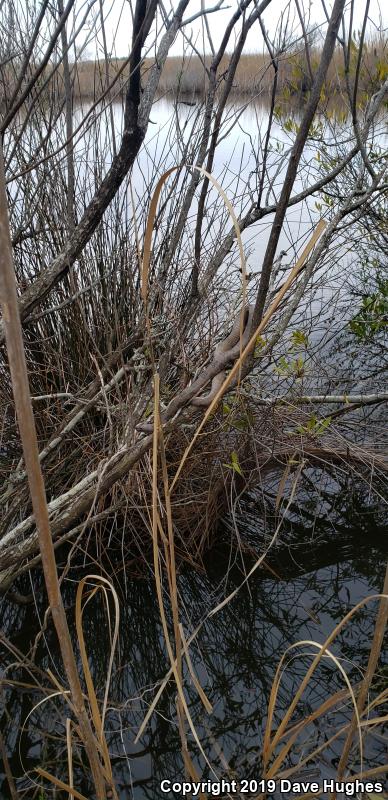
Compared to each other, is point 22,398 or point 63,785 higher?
point 22,398

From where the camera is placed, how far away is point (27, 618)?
82.6 inches

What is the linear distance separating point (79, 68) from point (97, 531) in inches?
67.8

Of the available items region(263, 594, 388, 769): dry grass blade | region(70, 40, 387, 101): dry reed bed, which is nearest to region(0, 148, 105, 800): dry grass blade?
region(263, 594, 388, 769): dry grass blade

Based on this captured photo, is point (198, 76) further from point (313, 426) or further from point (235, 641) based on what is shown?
point (235, 641)

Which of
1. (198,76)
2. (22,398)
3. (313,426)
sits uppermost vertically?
(198,76)

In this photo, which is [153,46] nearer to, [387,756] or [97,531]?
[97,531]

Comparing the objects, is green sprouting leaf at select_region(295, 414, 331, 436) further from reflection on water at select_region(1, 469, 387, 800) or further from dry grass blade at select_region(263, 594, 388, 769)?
dry grass blade at select_region(263, 594, 388, 769)

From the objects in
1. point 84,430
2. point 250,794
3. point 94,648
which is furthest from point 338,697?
point 84,430

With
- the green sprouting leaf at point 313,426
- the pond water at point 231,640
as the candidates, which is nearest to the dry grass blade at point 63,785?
the pond water at point 231,640

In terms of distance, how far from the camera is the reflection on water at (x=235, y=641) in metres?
1.59

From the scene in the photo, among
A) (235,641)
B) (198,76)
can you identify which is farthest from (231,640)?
(198,76)

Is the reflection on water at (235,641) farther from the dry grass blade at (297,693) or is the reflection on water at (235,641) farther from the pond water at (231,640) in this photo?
the dry grass blade at (297,693)

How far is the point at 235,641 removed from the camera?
1994mm

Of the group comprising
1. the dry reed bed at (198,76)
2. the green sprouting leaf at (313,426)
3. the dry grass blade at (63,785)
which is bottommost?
the dry grass blade at (63,785)
